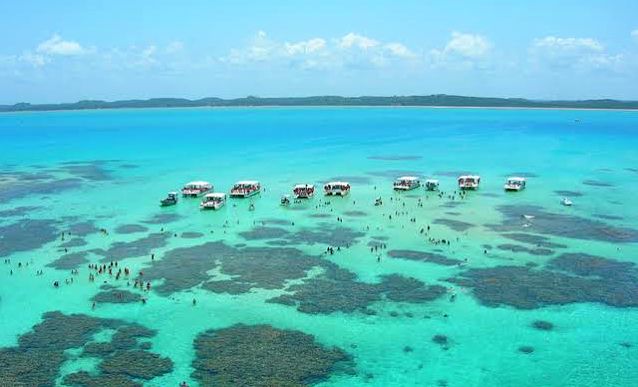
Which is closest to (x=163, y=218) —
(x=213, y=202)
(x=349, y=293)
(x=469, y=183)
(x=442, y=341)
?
(x=213, y=202)

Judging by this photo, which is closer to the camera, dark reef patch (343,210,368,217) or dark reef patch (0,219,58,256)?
dark reef patch (0,219,58,256)

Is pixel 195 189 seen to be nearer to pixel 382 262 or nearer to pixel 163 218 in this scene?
pixel 163 218

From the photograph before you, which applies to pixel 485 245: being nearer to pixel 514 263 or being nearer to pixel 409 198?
pixel 514 263

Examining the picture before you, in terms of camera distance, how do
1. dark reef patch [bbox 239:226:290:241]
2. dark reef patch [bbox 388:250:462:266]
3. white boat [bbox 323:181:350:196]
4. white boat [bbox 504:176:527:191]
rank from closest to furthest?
dark reef patch [bbox 388:250:462:266] → dark reef patch [bbox 239:226:290:241] → white boat [bbox 323:181:350:196] → white boat [bbox 504:176:527:191]

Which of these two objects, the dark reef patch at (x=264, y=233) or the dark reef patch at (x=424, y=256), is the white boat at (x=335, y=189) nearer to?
the dark reef patch at (x=264, y=233)

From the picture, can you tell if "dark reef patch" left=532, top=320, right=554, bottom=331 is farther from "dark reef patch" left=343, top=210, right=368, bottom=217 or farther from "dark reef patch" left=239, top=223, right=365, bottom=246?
"dark reef patch" left=343, top=210, right=368, bottom=217

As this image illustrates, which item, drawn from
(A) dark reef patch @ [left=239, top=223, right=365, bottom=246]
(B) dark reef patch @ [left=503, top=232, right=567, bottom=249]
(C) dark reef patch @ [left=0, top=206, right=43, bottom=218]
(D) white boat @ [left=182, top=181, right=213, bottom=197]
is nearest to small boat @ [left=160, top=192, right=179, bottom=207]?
(D) white boat @ [left=182, top=181, right=213, bottom=197]
